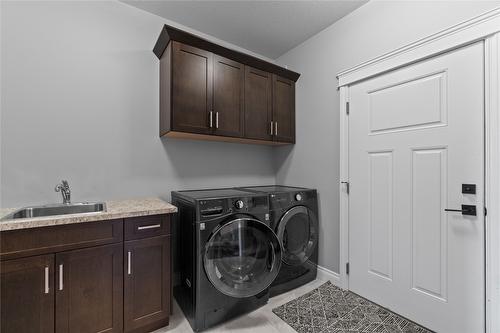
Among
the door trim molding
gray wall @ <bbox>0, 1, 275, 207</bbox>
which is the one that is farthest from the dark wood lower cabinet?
the door trim molding

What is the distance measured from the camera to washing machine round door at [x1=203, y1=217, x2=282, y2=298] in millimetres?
1744

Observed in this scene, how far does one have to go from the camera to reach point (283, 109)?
275 cm

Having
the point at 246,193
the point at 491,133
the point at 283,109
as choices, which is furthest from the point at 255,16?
the point at 491,133

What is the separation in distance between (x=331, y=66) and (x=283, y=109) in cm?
68

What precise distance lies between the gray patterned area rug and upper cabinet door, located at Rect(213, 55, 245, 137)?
1699 mm

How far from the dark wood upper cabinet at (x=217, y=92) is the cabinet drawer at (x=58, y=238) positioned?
0.93 m

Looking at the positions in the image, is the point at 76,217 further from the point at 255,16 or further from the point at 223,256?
the point at 255,16

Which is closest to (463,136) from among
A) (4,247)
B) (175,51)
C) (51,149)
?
(175,51)

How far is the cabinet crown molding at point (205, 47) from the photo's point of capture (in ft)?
6.39

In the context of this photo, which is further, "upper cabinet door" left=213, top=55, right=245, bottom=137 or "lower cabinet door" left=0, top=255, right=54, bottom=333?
"upper cabinet door" left=213, top=55, right=245, bottom=137

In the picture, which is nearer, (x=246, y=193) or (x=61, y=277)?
(x=61, y=277)

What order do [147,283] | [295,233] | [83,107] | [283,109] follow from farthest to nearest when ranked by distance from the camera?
[283,109] → [295,233] → [83,107] → [147,283]

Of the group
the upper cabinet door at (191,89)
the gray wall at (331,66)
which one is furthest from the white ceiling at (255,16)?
the upper cabinet door at (191,89)

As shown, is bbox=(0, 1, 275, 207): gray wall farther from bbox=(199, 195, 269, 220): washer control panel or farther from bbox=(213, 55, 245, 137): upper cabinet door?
bbox=(199, 195, 269, 220): washer control panel
